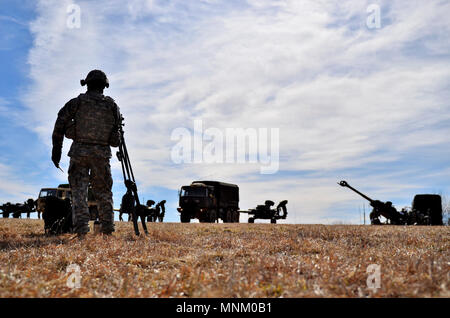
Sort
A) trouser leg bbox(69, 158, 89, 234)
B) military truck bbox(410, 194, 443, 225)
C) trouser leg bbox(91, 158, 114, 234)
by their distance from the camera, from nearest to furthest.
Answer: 1. trouser leg bbox(69, 158, 89, 234)
2. trouser leg bbox(91, 158, 114, 234)
3. military truck bbox(410, 194, 443, 225)

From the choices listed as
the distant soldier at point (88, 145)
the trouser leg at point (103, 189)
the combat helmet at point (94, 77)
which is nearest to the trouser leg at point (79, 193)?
the distant soldier at point (88, 145)

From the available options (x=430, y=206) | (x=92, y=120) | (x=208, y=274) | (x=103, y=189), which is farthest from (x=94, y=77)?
(x=430, y=206)

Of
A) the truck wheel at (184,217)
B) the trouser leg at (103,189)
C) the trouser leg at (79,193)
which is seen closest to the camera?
the trouser leg at (79,193)

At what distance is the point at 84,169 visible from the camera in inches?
286

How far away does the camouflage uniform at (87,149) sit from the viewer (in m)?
7.12

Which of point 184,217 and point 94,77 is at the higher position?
point 94,77

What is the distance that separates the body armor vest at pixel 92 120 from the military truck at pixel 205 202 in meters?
19.4

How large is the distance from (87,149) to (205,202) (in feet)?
66.4

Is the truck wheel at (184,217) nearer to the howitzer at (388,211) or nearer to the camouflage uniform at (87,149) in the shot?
the howitzer at (388,211)

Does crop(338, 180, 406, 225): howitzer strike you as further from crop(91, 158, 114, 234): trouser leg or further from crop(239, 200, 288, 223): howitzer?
crop(91, 158, 114, 234): trouser leg

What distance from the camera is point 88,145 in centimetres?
721

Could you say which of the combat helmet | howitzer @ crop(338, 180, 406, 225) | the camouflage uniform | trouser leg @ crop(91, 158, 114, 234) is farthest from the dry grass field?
howitzer @ crop(338, 180, 406, 225)

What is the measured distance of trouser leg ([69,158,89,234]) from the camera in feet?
23.1

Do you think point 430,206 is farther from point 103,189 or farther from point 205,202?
point 103,189
